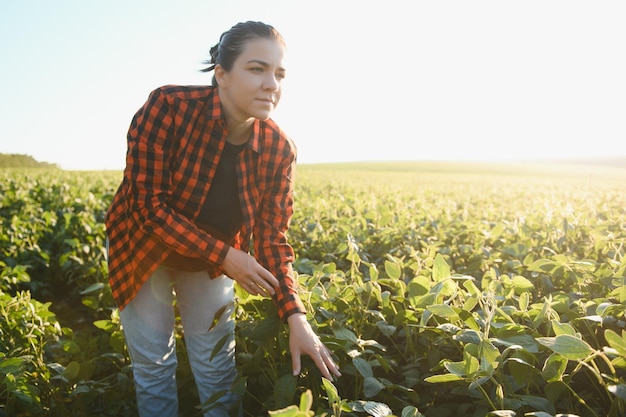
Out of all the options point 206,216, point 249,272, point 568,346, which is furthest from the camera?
point 206,216

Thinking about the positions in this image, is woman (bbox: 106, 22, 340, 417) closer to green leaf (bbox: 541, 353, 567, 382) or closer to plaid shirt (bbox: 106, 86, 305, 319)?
plaid shirt (bbox: 106, 86, 305, 319)

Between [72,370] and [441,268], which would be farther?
[72,370]

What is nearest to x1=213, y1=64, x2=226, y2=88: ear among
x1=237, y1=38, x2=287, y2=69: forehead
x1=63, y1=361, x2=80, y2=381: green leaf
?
x1=237, y1=38, x2=287, y2=69: forehead

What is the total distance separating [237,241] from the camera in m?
2.17

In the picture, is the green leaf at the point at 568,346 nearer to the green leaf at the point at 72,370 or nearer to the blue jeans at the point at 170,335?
the blue jeans at the point at 170,335

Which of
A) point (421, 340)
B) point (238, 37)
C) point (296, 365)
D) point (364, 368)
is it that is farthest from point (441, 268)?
point (238, 37)

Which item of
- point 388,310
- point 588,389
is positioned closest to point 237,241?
point 388,310

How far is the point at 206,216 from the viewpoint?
202 centimetres

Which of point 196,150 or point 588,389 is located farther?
point 196,150

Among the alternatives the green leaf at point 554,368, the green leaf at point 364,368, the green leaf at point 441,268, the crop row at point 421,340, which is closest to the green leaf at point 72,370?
the crop row at point 421,340

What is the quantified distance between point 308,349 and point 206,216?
2.47 ft

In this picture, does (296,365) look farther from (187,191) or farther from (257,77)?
(257,77)

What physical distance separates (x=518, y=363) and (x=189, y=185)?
132 cm

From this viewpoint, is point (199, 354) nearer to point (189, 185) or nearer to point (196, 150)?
point (189, 185)
